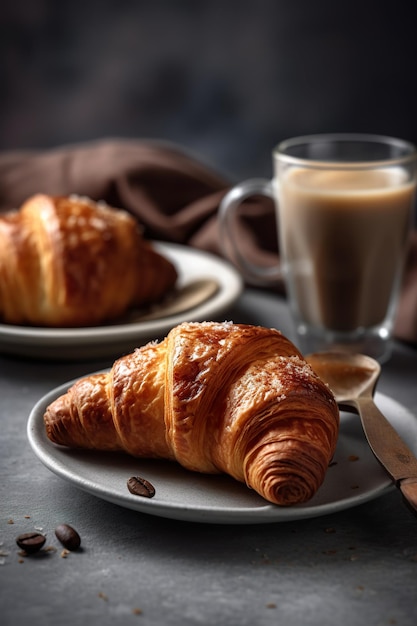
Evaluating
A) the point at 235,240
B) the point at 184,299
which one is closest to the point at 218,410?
the point at 184,299

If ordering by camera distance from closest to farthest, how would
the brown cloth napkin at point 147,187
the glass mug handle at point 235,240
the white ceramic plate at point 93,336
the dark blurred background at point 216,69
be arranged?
the white ceramic plate at point 93,336, the glass mug handle at point 235,240, the brown cloth napkin at point 147,187, the dark blurred background at point 216,69

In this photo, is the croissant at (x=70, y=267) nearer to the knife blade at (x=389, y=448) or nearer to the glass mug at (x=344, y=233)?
the glass mug at (x=344, y=233)

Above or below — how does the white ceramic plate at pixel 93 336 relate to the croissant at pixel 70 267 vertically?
below

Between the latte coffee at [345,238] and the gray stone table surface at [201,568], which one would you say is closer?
the gray stone table surface at [201,568]

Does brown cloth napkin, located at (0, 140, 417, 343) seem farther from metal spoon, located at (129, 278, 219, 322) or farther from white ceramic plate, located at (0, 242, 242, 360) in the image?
white ceramic plate, located at (0, 242, 242, 360)

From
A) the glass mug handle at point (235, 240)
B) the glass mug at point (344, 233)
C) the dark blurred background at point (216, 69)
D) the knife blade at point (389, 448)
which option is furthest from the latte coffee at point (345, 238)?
the dark blurred background at point (216, 69)

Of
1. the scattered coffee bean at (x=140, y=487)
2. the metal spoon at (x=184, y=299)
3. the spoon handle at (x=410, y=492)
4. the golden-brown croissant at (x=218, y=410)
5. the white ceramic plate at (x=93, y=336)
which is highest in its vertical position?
the golden-brown croissant at (x=218, y=410)
